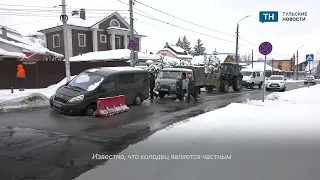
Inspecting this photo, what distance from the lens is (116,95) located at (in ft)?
37.9

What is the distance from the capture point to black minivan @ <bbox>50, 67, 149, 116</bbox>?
10094 millimetres

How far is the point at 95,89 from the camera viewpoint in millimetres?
10602

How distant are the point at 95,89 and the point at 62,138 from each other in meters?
3.71

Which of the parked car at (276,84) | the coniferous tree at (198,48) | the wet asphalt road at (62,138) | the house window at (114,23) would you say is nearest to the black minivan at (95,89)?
the wet asphalt road at (62,138)

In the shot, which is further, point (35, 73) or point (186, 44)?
point (186, 44)

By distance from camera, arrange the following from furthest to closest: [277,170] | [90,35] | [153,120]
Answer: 1. [90,35]
2. [153,120]
3. [277,170]

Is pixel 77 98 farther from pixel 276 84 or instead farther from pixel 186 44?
pixel 186 44

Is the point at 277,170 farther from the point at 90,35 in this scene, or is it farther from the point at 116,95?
the point at 90,35

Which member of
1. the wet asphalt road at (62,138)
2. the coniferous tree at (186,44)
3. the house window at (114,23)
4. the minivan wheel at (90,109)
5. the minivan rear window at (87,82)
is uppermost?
the coniferous tree at (186,44)

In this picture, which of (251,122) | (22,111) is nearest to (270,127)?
(251,122)

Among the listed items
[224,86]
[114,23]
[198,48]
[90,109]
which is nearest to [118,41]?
[114,23]

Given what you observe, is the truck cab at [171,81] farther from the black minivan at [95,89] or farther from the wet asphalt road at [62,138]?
the wet asphalt road at [62,138]

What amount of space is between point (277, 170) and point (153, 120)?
560 centimetres

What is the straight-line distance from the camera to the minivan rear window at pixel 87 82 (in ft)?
35.2
